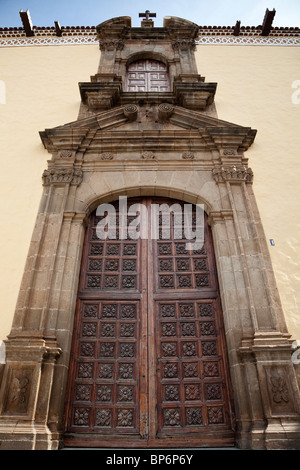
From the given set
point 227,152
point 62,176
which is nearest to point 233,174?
point 227,152

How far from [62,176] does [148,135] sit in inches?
64.7

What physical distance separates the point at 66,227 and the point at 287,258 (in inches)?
124

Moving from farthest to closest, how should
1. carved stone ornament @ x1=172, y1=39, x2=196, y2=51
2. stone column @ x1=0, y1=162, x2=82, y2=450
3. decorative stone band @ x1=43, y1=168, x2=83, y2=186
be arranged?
carved stone ornament @ x1=172, y1=39, x2=196, y2=51
decorative stone band @ x1=43, y1=168, x2=83, y2=186
stone column @ x1=0, y1=162, x2=82, y2=450

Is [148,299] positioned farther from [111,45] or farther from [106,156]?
[111,45]

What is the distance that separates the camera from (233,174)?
16.5 ft

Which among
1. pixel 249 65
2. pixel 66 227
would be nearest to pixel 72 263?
pixel 66 227

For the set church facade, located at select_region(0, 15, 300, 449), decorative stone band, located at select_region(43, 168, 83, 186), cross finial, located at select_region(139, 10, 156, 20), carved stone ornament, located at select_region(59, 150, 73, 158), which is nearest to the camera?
church facade, located at select_region(0, 15, 300, 449)

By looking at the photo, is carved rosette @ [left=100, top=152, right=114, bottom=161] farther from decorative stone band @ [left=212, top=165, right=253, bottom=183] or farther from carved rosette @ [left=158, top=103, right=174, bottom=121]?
decorative stone band @ [left=212, top=165, right=253, bottom=183]

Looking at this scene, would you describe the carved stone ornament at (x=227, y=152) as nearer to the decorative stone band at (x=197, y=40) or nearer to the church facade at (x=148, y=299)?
the church facade at (x=148, y=299)

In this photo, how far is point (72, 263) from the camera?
436 cm

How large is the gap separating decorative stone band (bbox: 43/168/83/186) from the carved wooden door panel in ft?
9.44

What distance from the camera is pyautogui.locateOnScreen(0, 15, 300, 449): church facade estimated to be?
350 centimetres

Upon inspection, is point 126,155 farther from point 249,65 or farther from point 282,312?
point 249,65

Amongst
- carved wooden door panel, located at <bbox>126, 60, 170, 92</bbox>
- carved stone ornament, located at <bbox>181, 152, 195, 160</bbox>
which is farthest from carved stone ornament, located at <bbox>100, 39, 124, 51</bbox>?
carved stone ornament, located at <bbox>181, 152, 195, 160</bbox>
